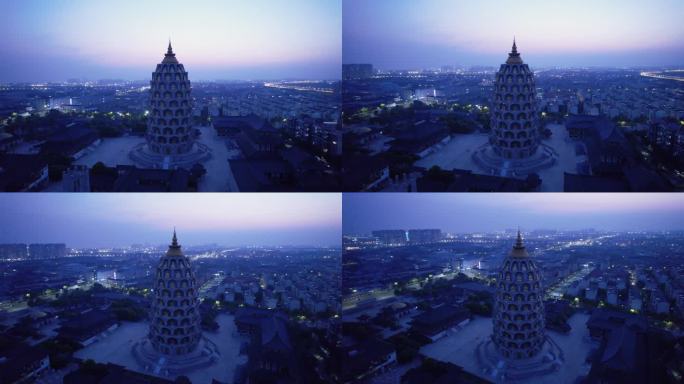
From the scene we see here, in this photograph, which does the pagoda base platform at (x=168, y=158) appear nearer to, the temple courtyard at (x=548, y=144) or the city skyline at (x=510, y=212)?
the city skyline at (x=510, y=212)

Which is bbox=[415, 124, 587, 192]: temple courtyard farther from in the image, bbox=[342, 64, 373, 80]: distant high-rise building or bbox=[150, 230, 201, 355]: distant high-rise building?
bbox=[150, 230, 201, 355]: distant high-rise building

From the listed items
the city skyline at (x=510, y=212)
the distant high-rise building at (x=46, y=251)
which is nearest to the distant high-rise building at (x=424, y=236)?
the city skyline at (x=510, y=212)

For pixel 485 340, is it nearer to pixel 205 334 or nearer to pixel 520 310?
pixel 520 310

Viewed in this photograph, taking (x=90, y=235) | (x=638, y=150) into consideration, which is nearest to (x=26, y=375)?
(x=90, y=235)

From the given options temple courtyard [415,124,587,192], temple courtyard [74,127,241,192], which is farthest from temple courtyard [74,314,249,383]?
temple courtyard [415,124,587,192]

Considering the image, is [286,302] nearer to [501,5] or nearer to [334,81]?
[334,81]

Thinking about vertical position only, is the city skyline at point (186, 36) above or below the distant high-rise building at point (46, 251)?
above

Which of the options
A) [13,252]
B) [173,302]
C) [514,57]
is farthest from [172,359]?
[514,57]
